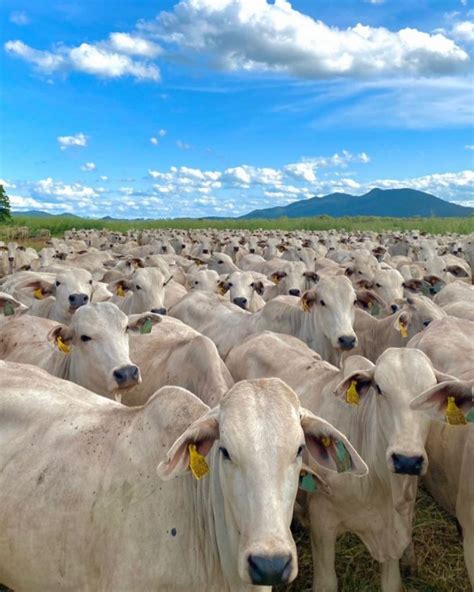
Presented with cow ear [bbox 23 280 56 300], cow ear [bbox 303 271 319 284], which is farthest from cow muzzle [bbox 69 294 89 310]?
cow ear [bbox 303 271 319 284]

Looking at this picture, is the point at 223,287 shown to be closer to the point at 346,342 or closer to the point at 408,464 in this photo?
the point at 346,342

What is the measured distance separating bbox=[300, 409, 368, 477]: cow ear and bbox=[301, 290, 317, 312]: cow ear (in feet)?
15.2

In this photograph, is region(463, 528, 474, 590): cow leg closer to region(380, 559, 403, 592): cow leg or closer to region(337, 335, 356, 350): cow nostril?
region(380, 559, 403, 592): cow leg

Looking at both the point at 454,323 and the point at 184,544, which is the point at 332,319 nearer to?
the point at 454,323

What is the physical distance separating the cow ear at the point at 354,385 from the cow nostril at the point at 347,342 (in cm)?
275

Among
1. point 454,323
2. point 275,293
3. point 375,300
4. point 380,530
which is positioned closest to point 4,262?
point 275,293

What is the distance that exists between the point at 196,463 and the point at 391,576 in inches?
90.7

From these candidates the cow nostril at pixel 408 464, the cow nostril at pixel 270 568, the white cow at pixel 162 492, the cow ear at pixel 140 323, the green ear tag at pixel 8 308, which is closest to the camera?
the cow nostril at pixel 270 568

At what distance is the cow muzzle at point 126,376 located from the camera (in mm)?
5105

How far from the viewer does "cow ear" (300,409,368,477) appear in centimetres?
289

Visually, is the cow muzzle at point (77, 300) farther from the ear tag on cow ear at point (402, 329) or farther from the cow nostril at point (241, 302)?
the ear tag on cow ear at point (402, 329)

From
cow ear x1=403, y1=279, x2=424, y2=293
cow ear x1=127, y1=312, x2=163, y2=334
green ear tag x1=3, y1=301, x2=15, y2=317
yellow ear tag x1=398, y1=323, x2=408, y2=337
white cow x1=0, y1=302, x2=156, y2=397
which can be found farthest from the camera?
cow ear x1=403, y1=279, x2=424, y2=293

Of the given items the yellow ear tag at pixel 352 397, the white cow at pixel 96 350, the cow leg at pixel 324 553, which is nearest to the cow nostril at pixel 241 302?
the white cow at pixel 96 350

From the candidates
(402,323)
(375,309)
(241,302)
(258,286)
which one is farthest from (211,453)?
(258,286)
